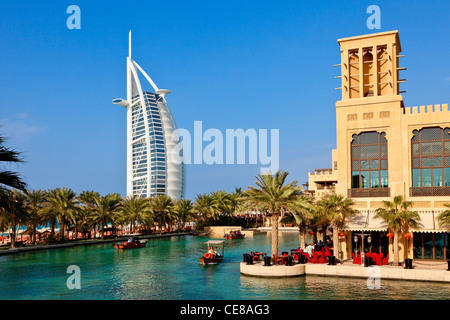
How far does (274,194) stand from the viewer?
33219 mm

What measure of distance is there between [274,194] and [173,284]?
984 centimetres

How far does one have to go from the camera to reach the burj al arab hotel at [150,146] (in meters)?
→ 162

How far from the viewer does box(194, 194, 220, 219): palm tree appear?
85.9 metres

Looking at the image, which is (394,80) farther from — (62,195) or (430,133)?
(62,195)

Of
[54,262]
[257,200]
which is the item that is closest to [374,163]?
[257,200]

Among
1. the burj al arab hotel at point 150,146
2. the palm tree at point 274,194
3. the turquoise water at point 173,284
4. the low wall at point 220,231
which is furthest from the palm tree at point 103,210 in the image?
the burj al arab hotel at point 150,146


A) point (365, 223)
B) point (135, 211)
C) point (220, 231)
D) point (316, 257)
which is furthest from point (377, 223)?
point (220, 231)

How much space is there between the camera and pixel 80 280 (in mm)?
30984

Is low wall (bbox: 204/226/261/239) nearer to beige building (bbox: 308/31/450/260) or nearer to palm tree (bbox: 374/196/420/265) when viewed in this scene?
beige building (bbox: 308/31/450/260)

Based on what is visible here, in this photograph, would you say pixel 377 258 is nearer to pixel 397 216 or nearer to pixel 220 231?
pixel 397 216

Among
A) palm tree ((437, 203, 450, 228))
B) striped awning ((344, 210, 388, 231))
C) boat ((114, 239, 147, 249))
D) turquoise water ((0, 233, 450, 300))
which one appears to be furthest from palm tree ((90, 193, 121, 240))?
palm tree ((437, 203, 450, 228))

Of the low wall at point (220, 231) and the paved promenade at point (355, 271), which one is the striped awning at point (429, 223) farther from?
the low wall at point (220, 231)

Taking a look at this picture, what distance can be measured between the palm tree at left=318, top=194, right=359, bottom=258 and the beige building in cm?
78
